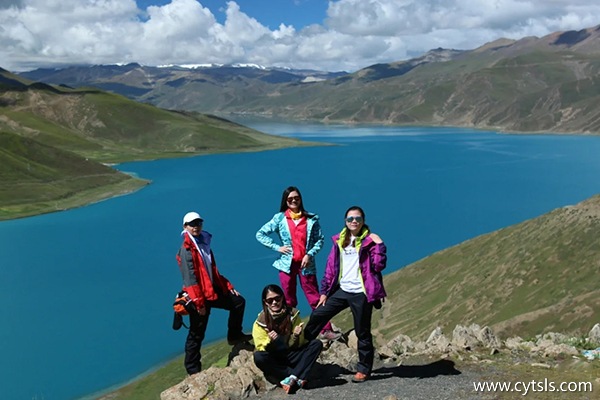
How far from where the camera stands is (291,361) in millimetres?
13227

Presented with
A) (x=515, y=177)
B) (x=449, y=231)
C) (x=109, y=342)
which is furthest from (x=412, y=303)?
(x=515, y=177)

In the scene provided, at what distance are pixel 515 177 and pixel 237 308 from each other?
154320 millimetres

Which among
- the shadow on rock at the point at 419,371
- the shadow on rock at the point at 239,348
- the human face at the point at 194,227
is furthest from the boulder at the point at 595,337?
the human face at the point at 194,227

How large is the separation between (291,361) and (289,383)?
0.50 meters

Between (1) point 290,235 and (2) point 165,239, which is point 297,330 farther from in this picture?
(2) point 165,239

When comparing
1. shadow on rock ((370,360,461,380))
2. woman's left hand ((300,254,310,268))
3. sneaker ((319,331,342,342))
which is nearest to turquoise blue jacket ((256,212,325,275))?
woman's left hand ((300,254,310,268))

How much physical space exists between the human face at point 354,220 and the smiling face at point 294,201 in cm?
205

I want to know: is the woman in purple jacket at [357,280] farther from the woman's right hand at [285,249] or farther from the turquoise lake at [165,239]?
the turquoise lake at [165,239]

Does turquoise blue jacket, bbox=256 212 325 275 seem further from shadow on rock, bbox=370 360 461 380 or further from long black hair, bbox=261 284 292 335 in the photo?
shadow on rock, bbox=370 360 461 380

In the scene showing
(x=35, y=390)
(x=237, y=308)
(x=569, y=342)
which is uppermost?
(x=237, y=308)

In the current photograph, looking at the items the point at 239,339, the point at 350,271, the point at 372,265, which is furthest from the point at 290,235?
the point at 239,339

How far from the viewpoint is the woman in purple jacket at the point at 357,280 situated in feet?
41.6

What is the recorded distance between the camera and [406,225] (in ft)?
322

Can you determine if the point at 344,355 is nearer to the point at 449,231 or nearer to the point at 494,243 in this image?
the point at 494,243
